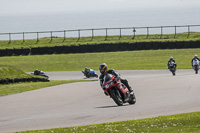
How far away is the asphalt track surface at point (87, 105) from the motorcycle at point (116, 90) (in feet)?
0.92

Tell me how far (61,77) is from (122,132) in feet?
88.2

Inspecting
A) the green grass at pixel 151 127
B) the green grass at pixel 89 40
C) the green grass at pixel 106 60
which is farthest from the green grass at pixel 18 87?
the green grass at pixel 89 40

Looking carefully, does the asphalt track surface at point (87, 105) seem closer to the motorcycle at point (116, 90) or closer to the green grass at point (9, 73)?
the motorcycle at point (116, 90)

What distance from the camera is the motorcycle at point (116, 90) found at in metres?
17.2

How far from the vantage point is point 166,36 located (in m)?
63.4

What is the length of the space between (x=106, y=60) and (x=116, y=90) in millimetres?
Result: 33498

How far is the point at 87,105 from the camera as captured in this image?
744 inches

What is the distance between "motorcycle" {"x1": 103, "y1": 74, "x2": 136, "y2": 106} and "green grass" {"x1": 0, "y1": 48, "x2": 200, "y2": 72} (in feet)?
84.1

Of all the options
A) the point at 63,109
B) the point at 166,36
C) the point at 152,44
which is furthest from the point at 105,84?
the point at 166,36

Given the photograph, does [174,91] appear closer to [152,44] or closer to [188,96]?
[188,96]

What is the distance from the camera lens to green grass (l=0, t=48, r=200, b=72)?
153 ft

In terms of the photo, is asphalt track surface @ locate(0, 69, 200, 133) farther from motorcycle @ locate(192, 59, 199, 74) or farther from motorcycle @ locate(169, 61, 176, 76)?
motorcycle @ locate(192, 59, 199, 74)

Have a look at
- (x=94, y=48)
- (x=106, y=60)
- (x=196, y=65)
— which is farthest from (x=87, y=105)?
(x=94, y=48)

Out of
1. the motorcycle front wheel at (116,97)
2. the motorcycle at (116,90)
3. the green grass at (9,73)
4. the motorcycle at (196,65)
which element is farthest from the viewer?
the motorcycle at (196,65)
